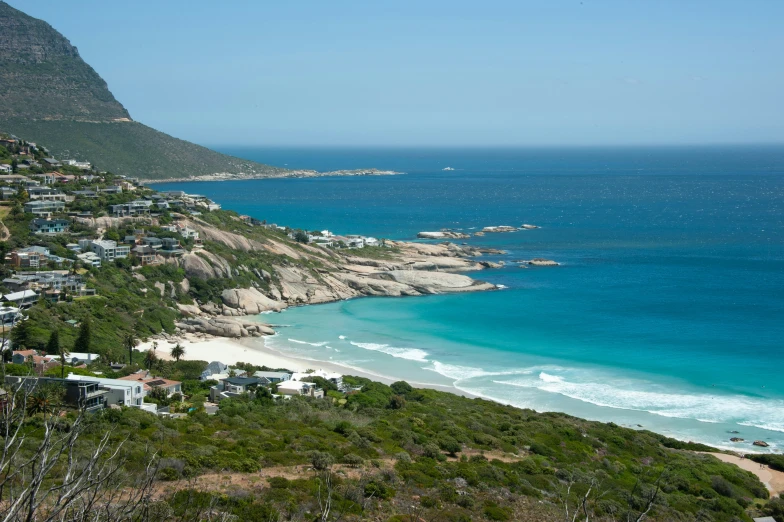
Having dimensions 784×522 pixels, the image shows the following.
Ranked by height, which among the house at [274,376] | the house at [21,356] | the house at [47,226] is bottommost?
the house at [274,376]

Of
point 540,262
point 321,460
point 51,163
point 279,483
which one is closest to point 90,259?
point 51,163

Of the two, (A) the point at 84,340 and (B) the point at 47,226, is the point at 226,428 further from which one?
(B) the point at 47,226

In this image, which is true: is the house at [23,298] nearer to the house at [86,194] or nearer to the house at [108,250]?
the house at [108,250]

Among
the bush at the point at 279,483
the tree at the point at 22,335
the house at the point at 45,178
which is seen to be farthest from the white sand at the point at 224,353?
the house at the point at 45,178

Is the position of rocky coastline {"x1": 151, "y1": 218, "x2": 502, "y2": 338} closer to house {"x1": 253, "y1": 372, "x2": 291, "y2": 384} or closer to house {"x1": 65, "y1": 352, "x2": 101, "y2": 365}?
house {"x1": 65, "y1": 352, "x2": 101, "y2": 365}

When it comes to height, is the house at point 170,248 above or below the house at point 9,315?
above

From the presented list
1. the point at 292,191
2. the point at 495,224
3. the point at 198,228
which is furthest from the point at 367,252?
the point at 292,191
